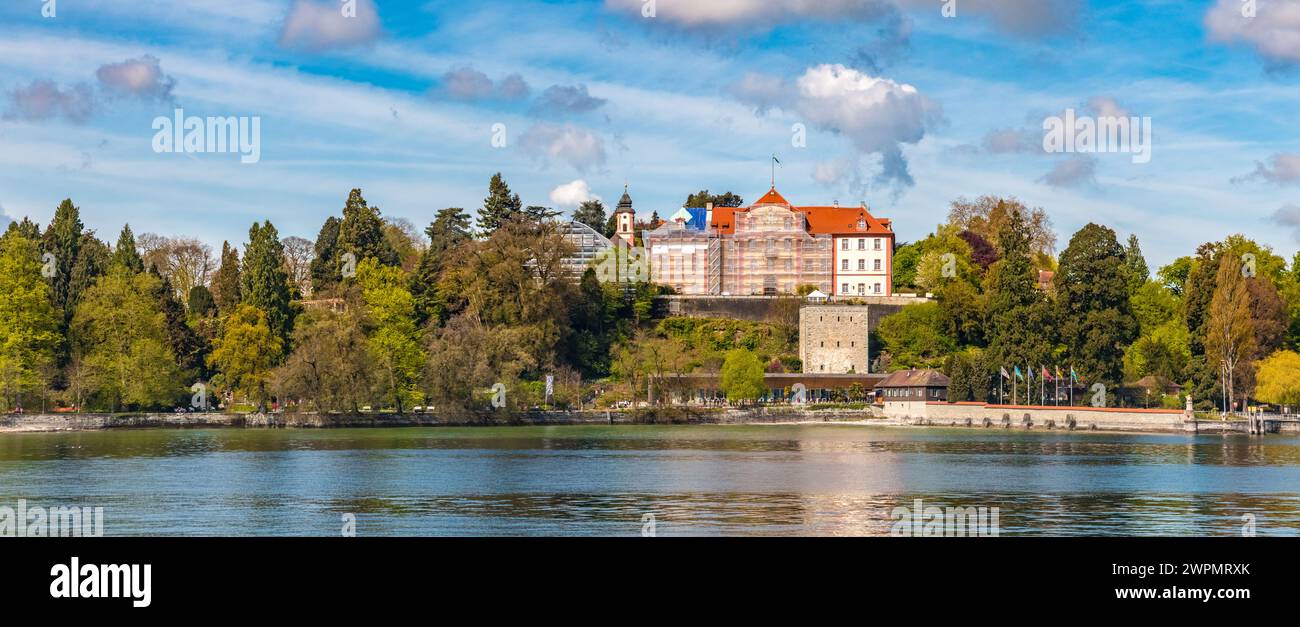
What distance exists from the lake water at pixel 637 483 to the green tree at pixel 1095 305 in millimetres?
12274

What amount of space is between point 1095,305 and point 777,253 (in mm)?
27133

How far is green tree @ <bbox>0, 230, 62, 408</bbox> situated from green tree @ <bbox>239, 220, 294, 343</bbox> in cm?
1092

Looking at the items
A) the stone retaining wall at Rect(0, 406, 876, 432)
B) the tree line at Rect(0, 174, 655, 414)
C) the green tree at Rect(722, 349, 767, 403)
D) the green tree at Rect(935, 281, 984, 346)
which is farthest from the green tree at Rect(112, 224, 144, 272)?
the green tree at Rect(935, 281, 984, 346)

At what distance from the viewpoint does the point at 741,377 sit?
8069 centimetres

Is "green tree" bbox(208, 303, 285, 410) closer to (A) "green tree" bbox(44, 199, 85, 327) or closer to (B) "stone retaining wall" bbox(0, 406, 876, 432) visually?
(B) "stone retaining wall" bbox(0, 406, 876, 432)

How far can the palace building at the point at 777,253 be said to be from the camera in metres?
96.6

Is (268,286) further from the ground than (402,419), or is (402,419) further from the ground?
(268,286)

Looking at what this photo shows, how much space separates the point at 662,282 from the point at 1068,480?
60042 millimetres

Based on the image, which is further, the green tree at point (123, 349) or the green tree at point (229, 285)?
the green tree at point (229, 285)

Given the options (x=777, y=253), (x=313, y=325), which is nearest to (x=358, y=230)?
(x=313, y=325)

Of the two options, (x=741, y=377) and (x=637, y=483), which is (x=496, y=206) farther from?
(x=637, y=483)

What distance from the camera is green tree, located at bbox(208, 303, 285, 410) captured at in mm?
71625

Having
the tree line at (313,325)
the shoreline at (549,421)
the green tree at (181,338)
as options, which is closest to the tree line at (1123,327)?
the shoreline at (549,421)

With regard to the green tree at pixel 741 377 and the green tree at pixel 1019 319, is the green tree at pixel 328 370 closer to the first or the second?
the green tree at pixel 741 377
